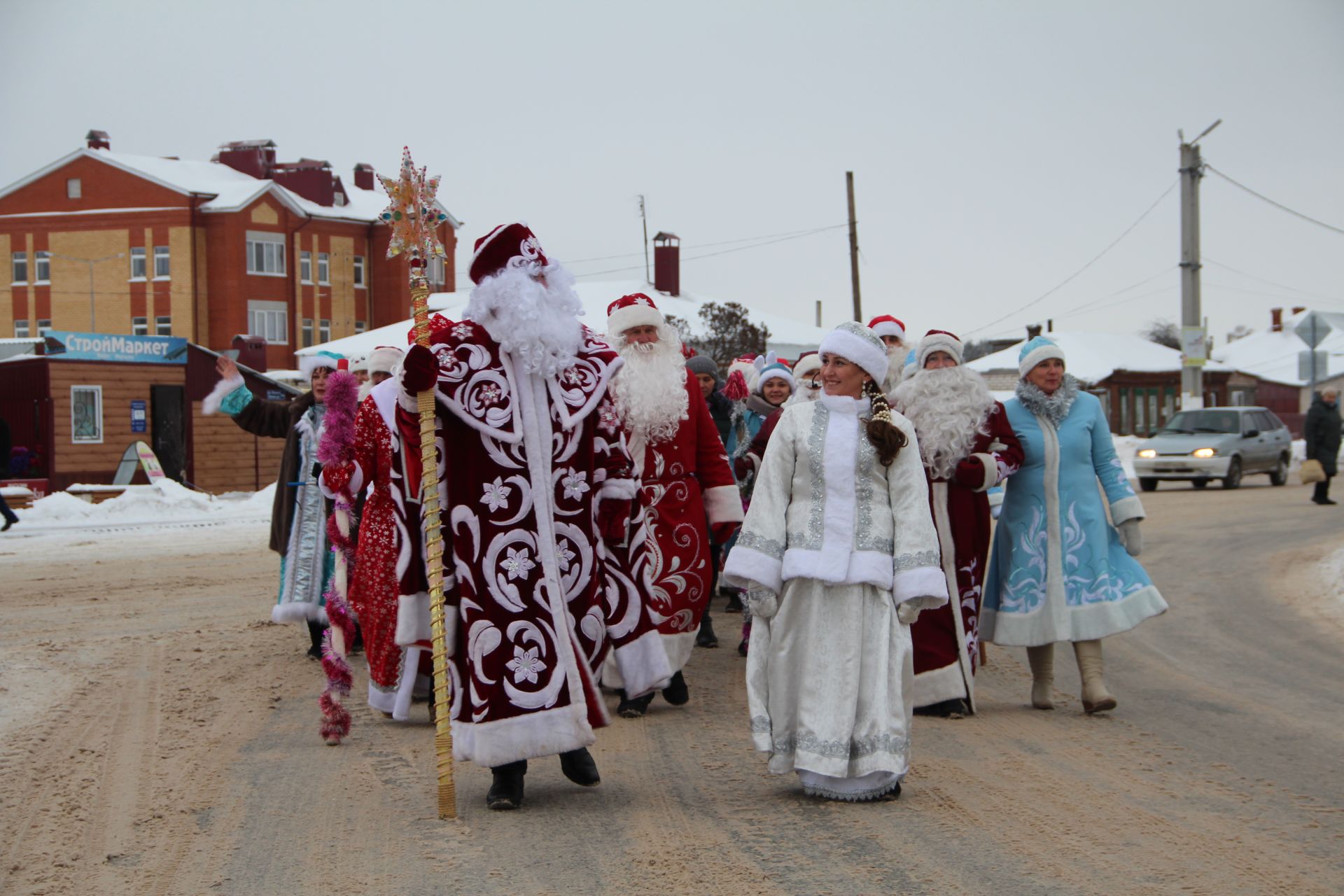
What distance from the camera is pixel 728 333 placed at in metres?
42.4

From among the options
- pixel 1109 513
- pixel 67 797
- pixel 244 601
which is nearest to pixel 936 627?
pixel 1109 513

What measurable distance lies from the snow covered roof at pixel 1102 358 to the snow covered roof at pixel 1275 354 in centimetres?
1295

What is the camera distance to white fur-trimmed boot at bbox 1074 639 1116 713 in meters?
7.18

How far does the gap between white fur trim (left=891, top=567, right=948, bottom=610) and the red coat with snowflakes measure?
261 cm

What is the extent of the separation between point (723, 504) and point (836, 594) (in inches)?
102

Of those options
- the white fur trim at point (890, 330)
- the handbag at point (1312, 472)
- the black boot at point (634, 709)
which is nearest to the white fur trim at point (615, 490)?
the black boot at point (634, 709)

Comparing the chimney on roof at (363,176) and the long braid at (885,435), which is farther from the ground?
the chimney on roof at (363,176)

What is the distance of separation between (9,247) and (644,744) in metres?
58.5

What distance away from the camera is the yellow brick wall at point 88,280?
56.8 m

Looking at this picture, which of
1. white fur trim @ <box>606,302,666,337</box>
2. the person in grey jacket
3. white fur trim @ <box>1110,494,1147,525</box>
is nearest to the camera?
white fur trim @ <box>1110,494,1147,525</box>

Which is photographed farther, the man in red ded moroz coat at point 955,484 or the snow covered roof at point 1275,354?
the snow covered roof at point 1275,354

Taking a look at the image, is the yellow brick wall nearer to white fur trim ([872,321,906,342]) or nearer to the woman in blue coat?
white fur trim ([872,321,906,342])

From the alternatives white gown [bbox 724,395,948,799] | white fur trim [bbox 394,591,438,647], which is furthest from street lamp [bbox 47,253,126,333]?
white gown [bbox 724,395,948,799]

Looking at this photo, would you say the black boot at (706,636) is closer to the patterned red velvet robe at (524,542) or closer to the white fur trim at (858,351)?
the patterned red velvet robe at (524,542)
